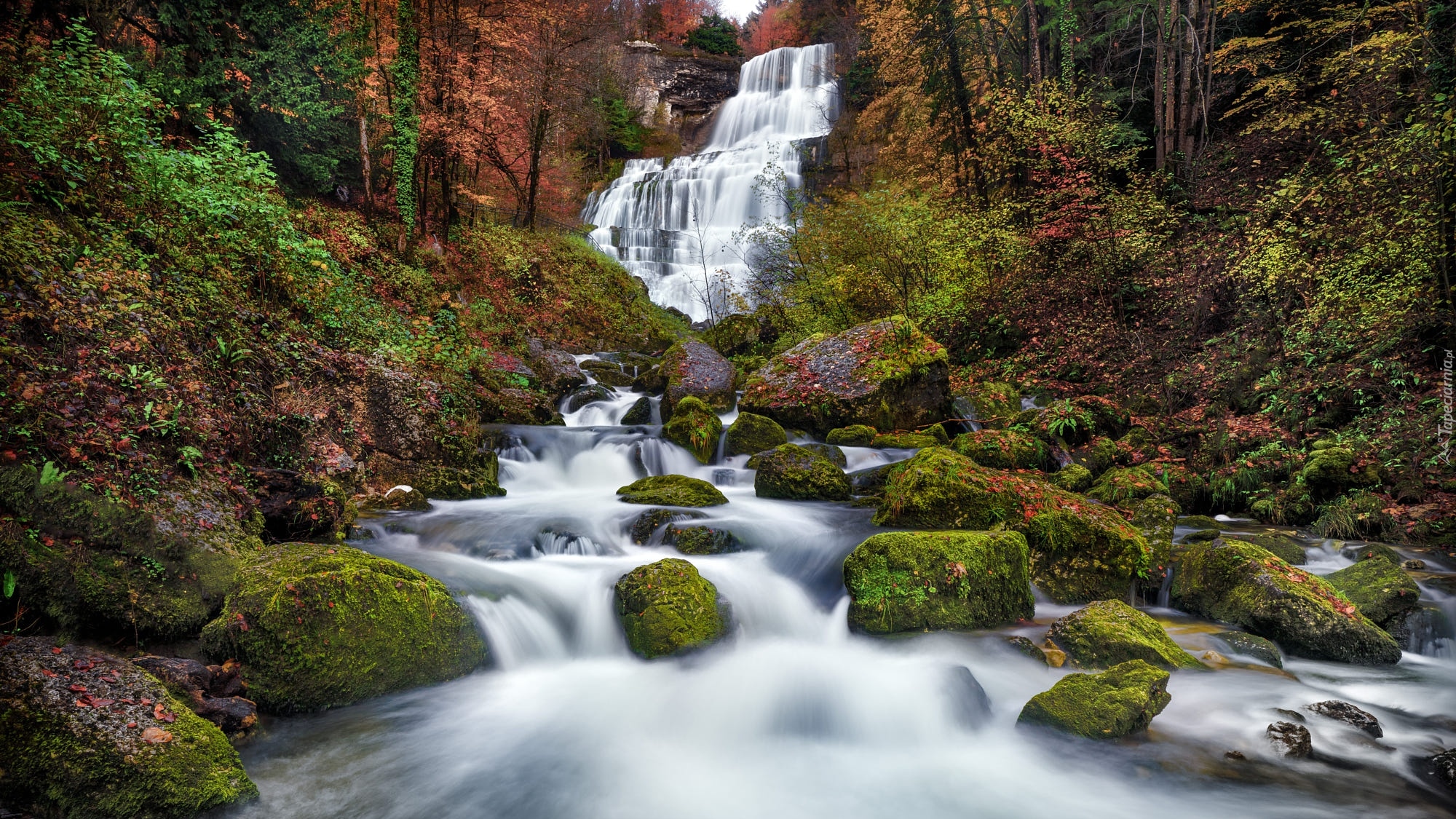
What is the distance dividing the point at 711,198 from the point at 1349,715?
1009 inches

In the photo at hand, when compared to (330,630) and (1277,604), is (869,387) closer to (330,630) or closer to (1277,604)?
(1277,604)

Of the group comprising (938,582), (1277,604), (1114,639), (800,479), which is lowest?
(1114,639)

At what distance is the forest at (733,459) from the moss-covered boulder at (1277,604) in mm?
35

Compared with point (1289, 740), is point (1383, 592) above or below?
above

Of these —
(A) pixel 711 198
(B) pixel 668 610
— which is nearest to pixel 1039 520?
(B) pixel 668 610

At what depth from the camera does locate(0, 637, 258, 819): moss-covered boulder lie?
2.85 m

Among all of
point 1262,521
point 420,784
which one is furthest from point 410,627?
point 1262,521

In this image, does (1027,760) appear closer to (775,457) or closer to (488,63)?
(775,457)

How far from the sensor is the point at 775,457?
947cm

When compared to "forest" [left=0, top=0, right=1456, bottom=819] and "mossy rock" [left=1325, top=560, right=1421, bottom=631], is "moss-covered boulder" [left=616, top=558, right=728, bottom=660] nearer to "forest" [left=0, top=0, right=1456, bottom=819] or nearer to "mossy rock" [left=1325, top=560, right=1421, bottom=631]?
"forest" [left=0, top=0, right=1456, bottom=819]

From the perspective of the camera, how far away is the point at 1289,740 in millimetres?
4133

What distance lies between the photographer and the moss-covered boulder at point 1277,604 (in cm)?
535

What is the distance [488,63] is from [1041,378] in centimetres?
1400

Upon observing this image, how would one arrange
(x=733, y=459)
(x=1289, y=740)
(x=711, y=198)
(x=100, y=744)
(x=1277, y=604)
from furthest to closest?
(x=711, y=198) → (x=733, y=459) → (x=1277, y=604) → (x=1289, y=740) → (x=100, y=744)
